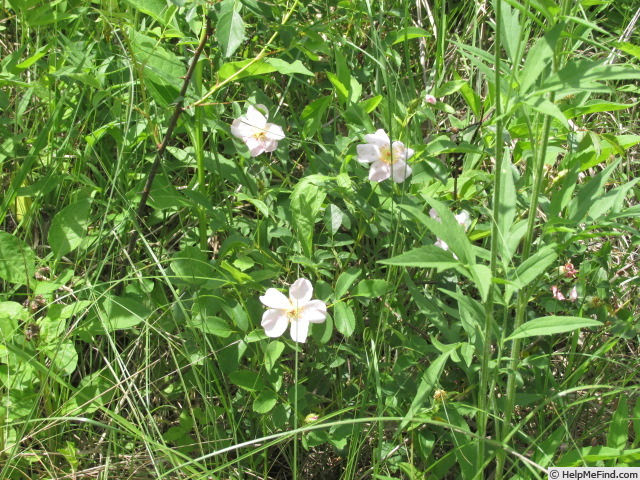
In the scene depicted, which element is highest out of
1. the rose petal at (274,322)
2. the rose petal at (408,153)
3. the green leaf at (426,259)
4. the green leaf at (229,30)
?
the green leaf at (229,30)

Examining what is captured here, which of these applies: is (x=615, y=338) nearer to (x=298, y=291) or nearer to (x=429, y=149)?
(x=429, y=149)

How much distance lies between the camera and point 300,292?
1.54 metres

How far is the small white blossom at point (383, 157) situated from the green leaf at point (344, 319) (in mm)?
299

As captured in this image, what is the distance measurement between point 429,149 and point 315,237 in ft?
1.22

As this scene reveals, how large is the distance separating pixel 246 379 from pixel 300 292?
0.76 ft

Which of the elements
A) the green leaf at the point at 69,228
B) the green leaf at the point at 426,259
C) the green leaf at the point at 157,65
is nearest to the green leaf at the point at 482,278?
the green leaf at the point at 426,259

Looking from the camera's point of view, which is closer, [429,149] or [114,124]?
[429,149]

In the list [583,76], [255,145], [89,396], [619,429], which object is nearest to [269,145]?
[255,145]

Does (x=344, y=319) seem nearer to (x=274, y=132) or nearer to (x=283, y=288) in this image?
(x=283, y=288)

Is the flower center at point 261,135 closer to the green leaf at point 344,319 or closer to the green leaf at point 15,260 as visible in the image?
the green leaf at point 344,319

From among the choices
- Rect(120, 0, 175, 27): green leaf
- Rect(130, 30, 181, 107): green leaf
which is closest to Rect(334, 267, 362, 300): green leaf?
Rect(130, 30, 181, 107): green leaf

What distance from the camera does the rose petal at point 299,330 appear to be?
150 centimetres

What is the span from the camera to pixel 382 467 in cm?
160

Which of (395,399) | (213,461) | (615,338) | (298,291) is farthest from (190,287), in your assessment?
(615,338)
